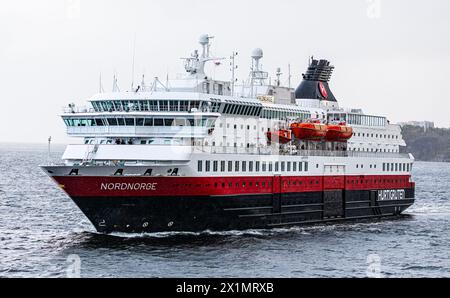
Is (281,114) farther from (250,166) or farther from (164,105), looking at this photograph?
(164,105)

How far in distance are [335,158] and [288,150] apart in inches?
207

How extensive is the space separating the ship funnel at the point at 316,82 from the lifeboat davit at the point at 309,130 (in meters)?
6.46

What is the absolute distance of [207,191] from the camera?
45250 millimetres

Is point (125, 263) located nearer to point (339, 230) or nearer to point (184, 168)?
point (184, 168)

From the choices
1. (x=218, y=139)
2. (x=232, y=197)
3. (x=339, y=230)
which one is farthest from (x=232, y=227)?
(x=339, y=230)

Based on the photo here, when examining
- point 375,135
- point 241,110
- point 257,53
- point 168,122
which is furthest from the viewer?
point 375,135

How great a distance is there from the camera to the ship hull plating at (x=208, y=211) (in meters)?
43.7

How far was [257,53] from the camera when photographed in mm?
58656

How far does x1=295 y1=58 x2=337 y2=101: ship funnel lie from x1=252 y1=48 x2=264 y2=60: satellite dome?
5.51m

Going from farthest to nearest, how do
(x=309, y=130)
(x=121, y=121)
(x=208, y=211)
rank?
1. (x=309, y=130)
2. (x=121, y=121)
3. (x=208, y=211)

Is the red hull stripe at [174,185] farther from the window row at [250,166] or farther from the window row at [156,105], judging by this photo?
the window row at [156,105]

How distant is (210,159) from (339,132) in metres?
14.9

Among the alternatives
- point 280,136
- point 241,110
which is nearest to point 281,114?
point 280,136

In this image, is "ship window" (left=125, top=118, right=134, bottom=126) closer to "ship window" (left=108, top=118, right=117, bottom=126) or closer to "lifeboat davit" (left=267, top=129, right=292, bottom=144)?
"ship window" (left=108, top=118, right=117, bottom=126)
